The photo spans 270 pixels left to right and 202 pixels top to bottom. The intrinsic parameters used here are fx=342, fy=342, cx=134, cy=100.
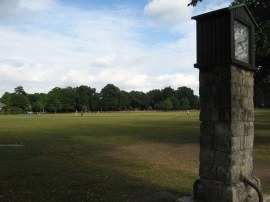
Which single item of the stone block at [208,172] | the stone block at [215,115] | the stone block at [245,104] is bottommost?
the stone block at [208,172]

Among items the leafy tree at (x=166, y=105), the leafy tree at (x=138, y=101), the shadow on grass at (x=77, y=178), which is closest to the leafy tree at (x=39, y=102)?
the leafy tree at (x=138, y=101)

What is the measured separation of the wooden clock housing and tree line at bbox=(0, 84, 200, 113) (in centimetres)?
11899

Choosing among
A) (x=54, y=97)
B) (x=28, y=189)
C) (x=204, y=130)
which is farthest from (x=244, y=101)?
(x=54, y=97)

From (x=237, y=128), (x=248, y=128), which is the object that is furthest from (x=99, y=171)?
(x=237, y=128)

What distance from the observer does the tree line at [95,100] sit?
438 ft

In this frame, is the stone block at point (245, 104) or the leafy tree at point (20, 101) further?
the leafy tree at point (20, 101)

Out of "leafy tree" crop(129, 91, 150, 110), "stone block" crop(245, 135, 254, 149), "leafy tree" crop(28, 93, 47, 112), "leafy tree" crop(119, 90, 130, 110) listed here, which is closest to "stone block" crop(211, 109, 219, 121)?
"stone block" crop(245, 135, 254, 149)

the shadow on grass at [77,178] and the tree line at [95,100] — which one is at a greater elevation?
the tree line at [95,100]

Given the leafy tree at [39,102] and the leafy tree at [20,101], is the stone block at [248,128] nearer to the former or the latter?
the leafy tree at [39,102]

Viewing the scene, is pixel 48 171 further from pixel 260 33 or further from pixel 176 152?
pixel 260 33

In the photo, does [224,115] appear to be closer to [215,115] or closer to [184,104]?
[215,115]

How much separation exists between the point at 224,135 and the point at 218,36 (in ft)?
6.51

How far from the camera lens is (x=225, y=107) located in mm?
6801

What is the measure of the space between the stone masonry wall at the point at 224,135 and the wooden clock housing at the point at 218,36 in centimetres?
18
